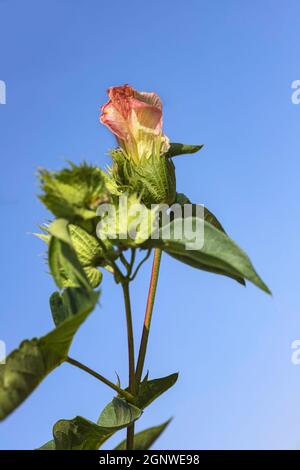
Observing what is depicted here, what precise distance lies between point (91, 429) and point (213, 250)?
38 cm

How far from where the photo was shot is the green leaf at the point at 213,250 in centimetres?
91

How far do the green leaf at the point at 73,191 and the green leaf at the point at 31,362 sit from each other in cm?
12

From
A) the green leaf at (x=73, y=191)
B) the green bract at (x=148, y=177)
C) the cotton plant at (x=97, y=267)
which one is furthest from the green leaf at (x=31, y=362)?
the green bract at (x=148, y=177)

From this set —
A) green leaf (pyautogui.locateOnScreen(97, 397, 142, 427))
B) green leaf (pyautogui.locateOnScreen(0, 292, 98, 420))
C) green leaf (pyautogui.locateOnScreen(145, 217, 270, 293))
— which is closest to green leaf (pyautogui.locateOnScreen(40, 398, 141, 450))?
green leaf (pyautogui.locateOnScreen(97, 397, 142, 427))

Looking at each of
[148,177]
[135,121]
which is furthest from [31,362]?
[135,121]

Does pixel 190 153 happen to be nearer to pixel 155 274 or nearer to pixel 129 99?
pixel 129 99

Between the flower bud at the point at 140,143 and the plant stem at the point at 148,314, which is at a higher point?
the flower bud at the point at 140,143

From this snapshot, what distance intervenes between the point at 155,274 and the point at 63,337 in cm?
38

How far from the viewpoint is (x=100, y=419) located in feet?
3.77

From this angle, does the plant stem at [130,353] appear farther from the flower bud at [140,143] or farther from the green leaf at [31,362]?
the flower bud at [140,143]

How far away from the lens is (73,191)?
0.91 meters
